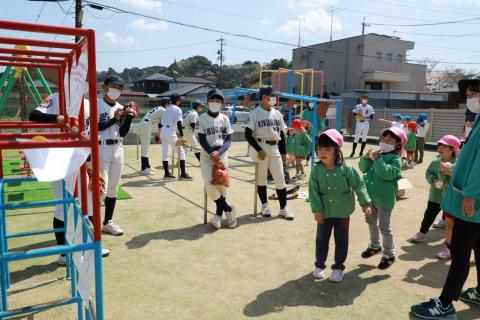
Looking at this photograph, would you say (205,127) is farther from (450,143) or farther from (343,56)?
(343,56)

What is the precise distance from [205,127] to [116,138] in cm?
127

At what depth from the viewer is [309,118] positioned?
10445 mm

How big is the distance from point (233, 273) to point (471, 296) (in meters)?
2.16

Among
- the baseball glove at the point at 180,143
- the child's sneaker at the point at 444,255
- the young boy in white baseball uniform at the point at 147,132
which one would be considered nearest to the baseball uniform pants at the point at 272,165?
the child's sneaker at the point at 444,255

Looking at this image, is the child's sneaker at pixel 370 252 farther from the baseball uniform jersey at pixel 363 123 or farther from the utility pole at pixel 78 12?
the utility pole at pixel 78 12

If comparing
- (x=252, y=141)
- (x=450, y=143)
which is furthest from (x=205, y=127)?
(x=450, y=143)

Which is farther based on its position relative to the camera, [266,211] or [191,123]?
[191,123]

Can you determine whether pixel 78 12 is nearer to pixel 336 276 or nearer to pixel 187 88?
pixel 336 276

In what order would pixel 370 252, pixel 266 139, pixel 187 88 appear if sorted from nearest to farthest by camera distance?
pixel 370 252 → pixel 266 139 → pixel 187 88

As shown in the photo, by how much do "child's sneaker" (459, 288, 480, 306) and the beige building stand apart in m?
38.2

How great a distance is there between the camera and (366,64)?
129 feet

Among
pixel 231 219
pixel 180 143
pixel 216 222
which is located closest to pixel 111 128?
pixel 216 222

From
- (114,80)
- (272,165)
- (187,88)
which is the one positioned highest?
(187,88)

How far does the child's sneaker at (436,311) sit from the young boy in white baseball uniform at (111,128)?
340 cm
